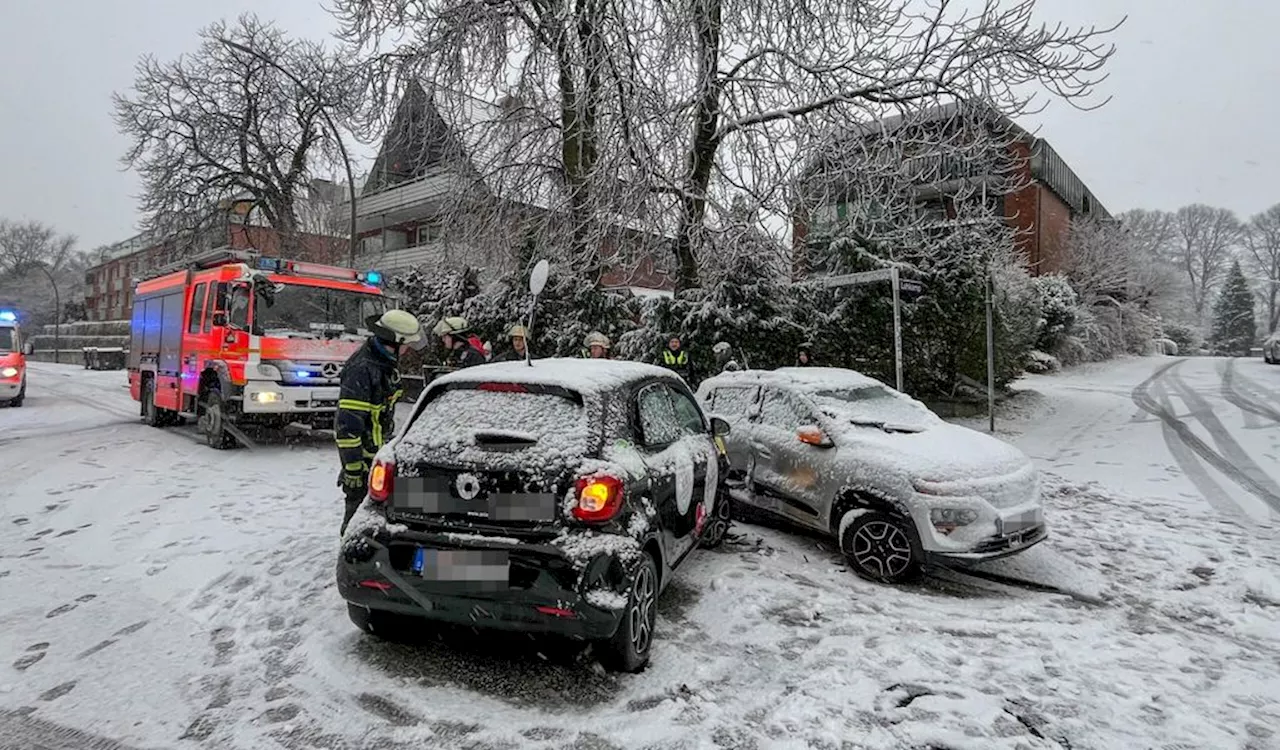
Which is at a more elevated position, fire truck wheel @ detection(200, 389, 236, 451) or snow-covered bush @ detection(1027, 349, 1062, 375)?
snow-covered bush @ detection(1027, 349, 1062, 375)

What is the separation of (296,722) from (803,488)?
3.89 m

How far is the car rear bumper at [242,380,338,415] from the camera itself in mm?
8992

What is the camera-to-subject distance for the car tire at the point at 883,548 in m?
4.93

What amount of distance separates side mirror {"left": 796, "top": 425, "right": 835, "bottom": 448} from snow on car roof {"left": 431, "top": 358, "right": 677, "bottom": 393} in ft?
5.91

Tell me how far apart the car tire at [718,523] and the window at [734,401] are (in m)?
0.87

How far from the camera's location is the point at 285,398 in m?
9.16

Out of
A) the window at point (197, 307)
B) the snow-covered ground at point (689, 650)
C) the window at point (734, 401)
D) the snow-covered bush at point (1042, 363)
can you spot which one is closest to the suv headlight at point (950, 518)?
the snow-covered ground at point (689, 650)

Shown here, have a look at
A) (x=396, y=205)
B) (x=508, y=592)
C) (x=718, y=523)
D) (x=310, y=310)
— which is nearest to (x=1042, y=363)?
(x=718, y=523)

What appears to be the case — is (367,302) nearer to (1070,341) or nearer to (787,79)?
(787,79)

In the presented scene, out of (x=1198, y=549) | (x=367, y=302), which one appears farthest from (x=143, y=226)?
(x=1198, y=549)

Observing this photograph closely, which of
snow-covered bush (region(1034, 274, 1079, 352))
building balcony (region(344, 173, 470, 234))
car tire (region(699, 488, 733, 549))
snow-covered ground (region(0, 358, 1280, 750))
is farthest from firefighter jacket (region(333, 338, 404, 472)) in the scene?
building balcony (region(344, 173, 470, 234))

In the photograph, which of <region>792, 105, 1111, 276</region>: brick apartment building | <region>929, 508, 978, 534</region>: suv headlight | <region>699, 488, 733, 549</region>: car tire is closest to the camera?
<region>929, 508, 978, 534</region>: suv headlight

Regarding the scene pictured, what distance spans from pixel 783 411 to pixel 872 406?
0.77 m

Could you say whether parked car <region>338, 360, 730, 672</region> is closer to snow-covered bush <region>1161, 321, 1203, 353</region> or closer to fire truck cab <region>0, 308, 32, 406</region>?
fire truck cab <region>0, 308, 32, 406</region>
